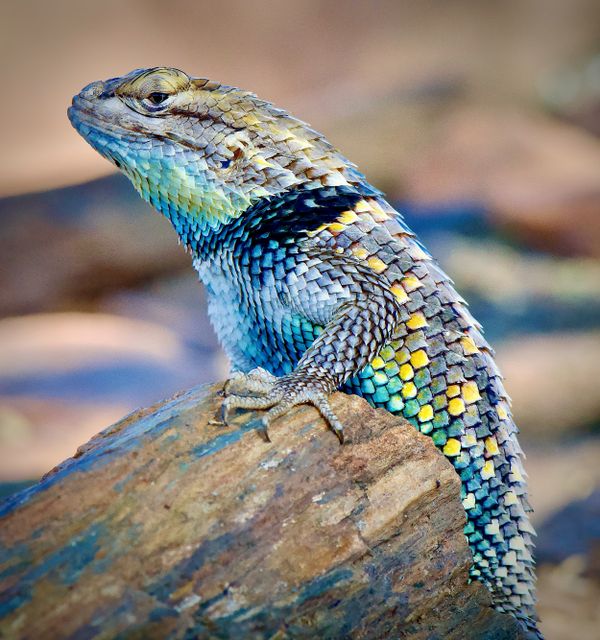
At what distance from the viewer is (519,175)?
1038 cm

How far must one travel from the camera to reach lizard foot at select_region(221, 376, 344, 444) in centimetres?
232

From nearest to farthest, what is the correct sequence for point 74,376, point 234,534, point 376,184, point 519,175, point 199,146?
point 234,534 → point 199,146 → point 74,376 → point 519,175 → point 376,184

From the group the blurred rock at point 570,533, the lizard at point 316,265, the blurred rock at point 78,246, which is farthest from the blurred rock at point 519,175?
the lizard at point 316,265

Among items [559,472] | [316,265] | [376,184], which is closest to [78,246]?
[376,184]

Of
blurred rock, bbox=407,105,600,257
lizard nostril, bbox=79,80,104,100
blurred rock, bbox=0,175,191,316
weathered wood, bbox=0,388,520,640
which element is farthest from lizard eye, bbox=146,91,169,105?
blurred rock, bbox=407,105,600,257

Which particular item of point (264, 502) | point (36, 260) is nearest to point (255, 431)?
point (264, 502)

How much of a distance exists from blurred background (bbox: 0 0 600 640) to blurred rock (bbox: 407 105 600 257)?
0.03 metres

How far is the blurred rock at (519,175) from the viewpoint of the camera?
977cm

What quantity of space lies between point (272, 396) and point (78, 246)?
8.27 m

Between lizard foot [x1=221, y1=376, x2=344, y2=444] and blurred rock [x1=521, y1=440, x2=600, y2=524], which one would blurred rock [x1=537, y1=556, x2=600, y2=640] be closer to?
blurred rock [x1=521, y1=440, x2=600, y2=524]

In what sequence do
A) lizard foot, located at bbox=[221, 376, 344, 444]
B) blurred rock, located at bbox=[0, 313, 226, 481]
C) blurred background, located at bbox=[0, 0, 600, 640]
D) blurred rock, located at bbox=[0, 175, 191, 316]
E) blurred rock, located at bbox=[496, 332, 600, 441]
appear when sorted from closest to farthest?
1. lizard foot, located at bbox=[221, 376, 344, 444]
2. blurred rock, located at bbox=[0, 313, 226, 481]
3. blurred background, located at bbox=[0, 0, 600, 640]
4. blurred rock, located at bbox=[496, 332, 600, 441]
5. blurred rock, located at bbox=[0, 175, 191, 316]

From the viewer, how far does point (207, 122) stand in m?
2.93

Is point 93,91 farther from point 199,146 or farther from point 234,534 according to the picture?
point 234,534

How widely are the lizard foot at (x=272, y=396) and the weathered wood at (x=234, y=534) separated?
0.15 ft
